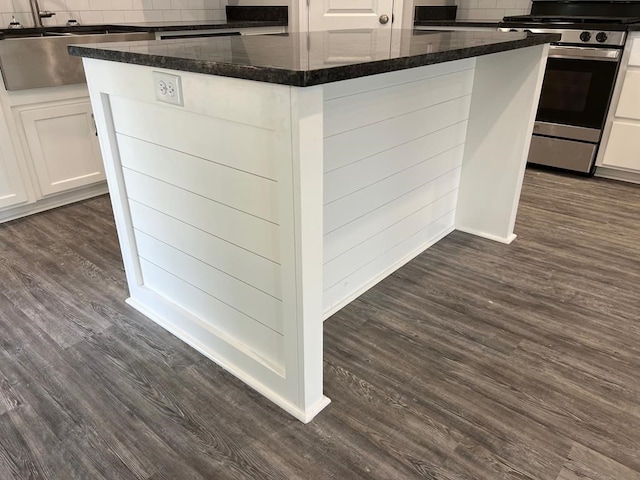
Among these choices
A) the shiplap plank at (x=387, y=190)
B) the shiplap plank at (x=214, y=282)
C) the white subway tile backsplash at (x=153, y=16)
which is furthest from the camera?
the white subway tile backsplash at (x=153, y=16)

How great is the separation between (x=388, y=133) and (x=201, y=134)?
843 millimetres

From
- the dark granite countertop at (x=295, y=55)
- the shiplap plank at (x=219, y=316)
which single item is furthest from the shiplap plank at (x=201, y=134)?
the shiplap plank at (x=219, y=316)

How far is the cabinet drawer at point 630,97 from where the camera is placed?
3.12 meters

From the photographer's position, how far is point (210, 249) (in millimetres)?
1565

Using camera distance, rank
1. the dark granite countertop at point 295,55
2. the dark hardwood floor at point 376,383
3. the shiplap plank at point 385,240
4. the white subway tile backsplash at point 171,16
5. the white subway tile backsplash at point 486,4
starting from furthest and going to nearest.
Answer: the white subway tile backsplash at point 486,4, the white subway tile backsplash at point 171,16, the shiplap plank at point 385,240, the dark hardwood floor at point 376,383, the dark granite countertop at point 295,55

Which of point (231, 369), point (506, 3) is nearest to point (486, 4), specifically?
point (506, 3)

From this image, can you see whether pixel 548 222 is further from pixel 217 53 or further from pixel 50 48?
pixel 50 48

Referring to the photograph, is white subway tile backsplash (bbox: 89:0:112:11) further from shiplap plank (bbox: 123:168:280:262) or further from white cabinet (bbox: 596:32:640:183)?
white cabinet (bbox: 596:32:640:183)

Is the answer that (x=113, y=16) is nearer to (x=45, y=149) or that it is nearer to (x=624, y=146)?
(x=45, y=149)

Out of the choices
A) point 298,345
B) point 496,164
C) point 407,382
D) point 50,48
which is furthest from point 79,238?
point 496,164

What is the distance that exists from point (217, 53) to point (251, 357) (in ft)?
3.08

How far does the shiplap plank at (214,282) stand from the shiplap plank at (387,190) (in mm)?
433

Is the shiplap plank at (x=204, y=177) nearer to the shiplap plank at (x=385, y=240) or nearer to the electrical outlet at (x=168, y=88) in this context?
the electrical outlet at (x=168, y=88)

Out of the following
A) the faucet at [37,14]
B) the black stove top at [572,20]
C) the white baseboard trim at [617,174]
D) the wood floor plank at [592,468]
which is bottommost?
the wood floor plank at [592,468]
